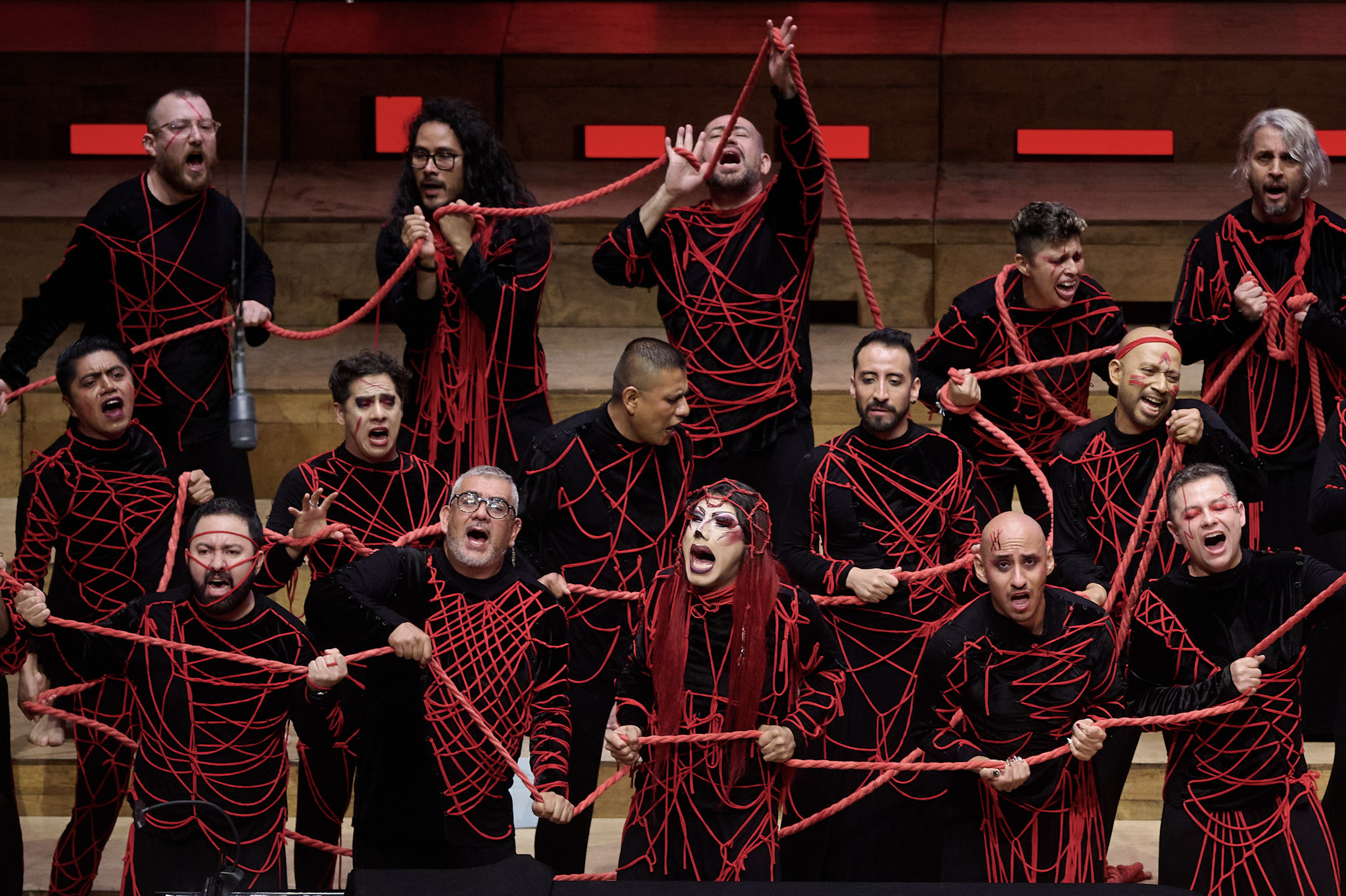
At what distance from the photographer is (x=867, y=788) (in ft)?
12.3

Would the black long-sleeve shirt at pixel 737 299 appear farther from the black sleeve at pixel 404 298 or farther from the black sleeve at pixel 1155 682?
→ the black sleeve at pixel 1155 682

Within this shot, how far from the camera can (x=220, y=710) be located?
3.62 m

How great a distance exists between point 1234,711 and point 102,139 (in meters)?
4.73

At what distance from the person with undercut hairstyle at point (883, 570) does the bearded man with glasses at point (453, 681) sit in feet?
2.10

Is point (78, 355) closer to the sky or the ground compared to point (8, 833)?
closer to the sky

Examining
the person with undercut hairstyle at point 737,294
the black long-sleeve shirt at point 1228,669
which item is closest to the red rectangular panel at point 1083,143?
the person with undercut hairstyle at point 737,294

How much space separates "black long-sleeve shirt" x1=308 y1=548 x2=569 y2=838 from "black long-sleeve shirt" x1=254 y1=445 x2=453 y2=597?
1.00 feet

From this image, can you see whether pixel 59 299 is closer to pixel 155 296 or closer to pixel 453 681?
pixel 155 296

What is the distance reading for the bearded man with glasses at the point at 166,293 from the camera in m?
4.41

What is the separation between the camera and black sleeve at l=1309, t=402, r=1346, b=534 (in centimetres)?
378

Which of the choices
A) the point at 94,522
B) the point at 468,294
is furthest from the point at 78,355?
the point at 468,294

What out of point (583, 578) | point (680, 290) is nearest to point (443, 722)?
point (583, 578)

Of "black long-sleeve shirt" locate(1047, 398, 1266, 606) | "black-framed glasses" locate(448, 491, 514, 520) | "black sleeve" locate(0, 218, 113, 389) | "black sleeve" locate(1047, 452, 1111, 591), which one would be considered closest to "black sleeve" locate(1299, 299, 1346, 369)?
"black long-sleeve shirt" locate(1047, 398, 1266, 606)

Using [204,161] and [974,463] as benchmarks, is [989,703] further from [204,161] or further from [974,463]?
[204,161]
